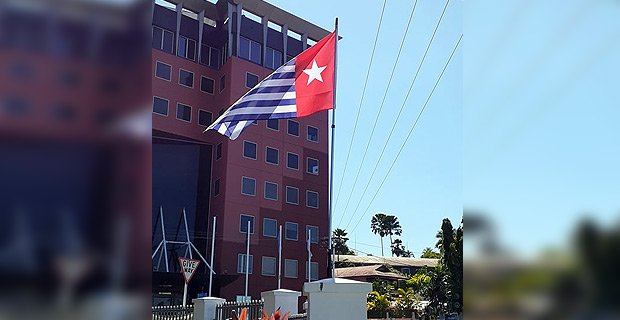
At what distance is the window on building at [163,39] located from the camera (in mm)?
36719

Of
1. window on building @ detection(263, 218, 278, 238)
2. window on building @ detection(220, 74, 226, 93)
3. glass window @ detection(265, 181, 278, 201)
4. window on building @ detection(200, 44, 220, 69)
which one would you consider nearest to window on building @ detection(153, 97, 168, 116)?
window on building @ detection(220, 74, 226, 93)

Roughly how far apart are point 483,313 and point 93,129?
0.94 metres

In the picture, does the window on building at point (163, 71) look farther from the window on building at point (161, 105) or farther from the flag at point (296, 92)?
the flag at point (296, 92)

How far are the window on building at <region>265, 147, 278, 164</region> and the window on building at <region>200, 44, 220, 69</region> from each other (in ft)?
24.1

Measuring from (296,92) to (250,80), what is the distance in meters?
26.3

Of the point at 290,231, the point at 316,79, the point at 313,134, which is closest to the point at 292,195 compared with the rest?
the point at 290,231

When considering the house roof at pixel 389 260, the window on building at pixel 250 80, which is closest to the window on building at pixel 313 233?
the window on building at pixel 250 80

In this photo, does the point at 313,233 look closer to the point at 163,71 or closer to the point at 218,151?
the point at 218,151

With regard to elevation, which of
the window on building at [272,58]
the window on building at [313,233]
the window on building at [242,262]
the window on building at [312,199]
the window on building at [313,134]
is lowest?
the window on building at [242,262]

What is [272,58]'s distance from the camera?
39875mm

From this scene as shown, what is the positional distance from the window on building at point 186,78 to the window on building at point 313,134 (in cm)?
897

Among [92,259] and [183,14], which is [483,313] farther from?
[183,14]

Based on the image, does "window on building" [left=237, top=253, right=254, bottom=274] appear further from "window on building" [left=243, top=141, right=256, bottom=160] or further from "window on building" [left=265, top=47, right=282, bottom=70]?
"window on building" [left=265, top=47, right=282, bottom=70]

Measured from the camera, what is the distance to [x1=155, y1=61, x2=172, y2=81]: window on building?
36.1 m
